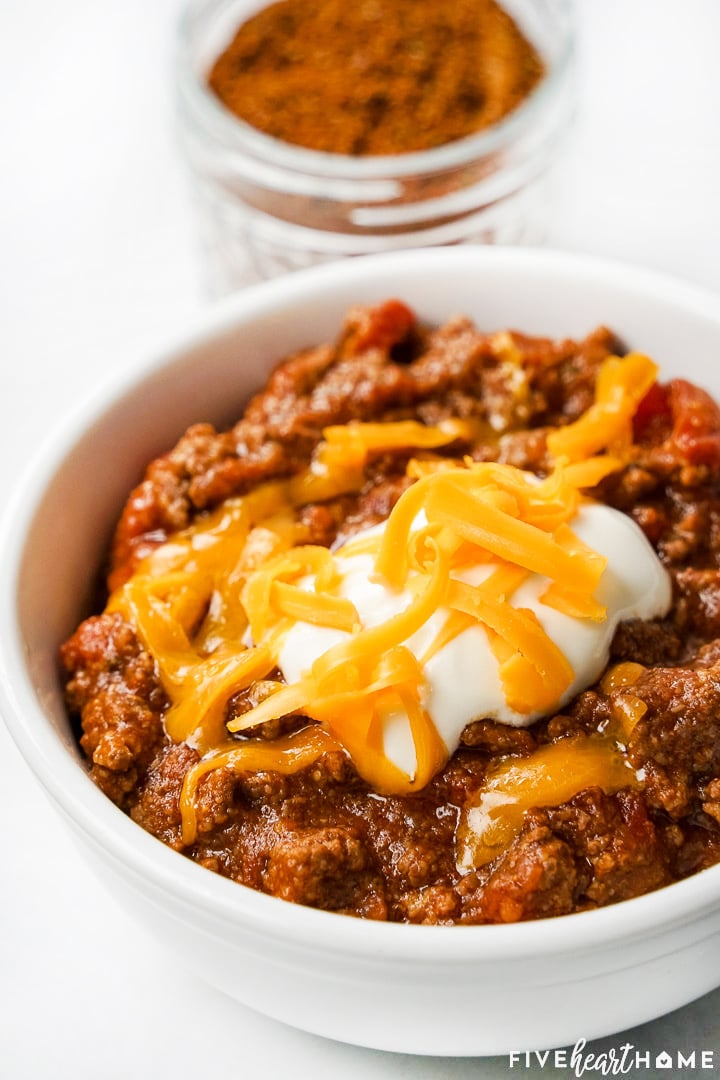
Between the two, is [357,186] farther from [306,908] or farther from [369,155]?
[306,908]

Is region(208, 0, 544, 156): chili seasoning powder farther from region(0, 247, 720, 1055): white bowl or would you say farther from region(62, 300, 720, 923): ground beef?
region(62, 300, 720, 923): ground beef

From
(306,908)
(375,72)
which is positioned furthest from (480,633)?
(375,72)

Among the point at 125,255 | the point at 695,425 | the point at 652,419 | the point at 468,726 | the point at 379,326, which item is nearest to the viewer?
the point at 468,726

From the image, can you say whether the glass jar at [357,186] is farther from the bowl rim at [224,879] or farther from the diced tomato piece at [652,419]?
the diced tomato piece at [652,419]

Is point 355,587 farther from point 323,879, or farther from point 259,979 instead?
point 259,979

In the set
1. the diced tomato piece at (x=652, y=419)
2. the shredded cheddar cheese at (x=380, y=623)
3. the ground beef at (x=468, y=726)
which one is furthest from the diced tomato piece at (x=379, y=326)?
the diced tomato piece at (x=652, y=419)

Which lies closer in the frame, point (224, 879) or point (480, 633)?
point (224, 879)

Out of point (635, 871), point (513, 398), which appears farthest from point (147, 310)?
point (635, 871)
